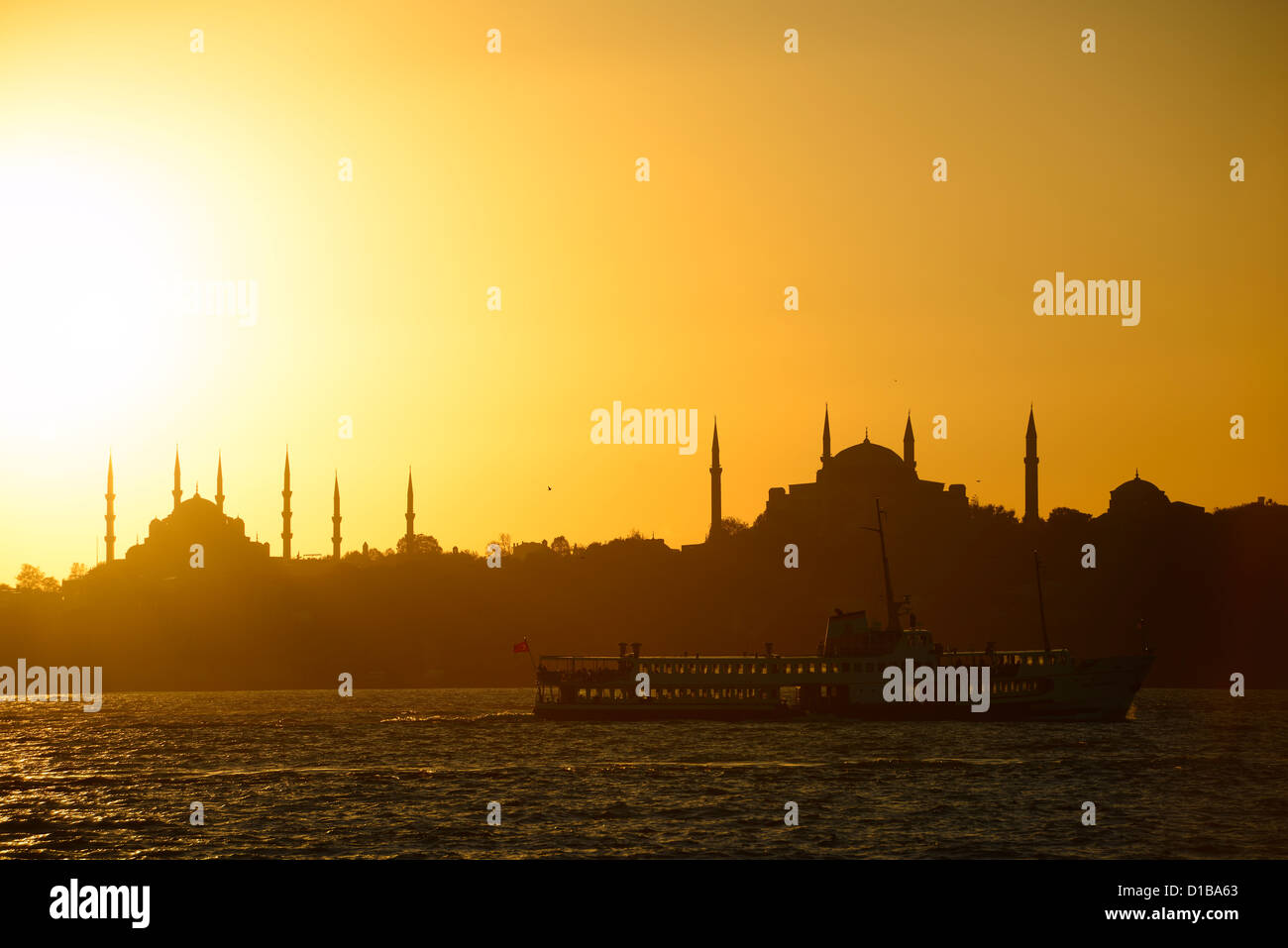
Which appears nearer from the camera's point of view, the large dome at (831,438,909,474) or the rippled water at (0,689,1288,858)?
the rippled water at (0,689,1288,858)

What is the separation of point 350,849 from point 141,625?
160 m

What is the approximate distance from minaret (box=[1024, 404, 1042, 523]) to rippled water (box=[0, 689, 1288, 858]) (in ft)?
263

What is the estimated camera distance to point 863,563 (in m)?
176

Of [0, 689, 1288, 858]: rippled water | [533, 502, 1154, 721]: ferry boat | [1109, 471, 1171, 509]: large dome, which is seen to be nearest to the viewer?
[0, 689, 1288, 858]: rippled water

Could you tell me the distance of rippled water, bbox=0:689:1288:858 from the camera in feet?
139

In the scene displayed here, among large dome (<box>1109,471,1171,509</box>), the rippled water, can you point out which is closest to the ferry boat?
the rippled water

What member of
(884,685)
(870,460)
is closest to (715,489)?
(870,460)

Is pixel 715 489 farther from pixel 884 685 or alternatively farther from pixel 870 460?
pixel 884 685

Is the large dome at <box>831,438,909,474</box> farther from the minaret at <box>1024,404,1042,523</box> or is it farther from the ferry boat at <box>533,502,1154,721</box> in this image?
the ferry boat at <box>533,502,1154,721</box>

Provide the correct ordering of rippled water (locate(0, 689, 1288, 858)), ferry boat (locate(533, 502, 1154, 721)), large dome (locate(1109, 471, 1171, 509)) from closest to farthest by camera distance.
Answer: rippled water (locate(0, 689, 1288, 858)) < ferry boat (locate(533, 502, 1154, 721)) < large dome (locate(1109, 471, 1171, 509))
